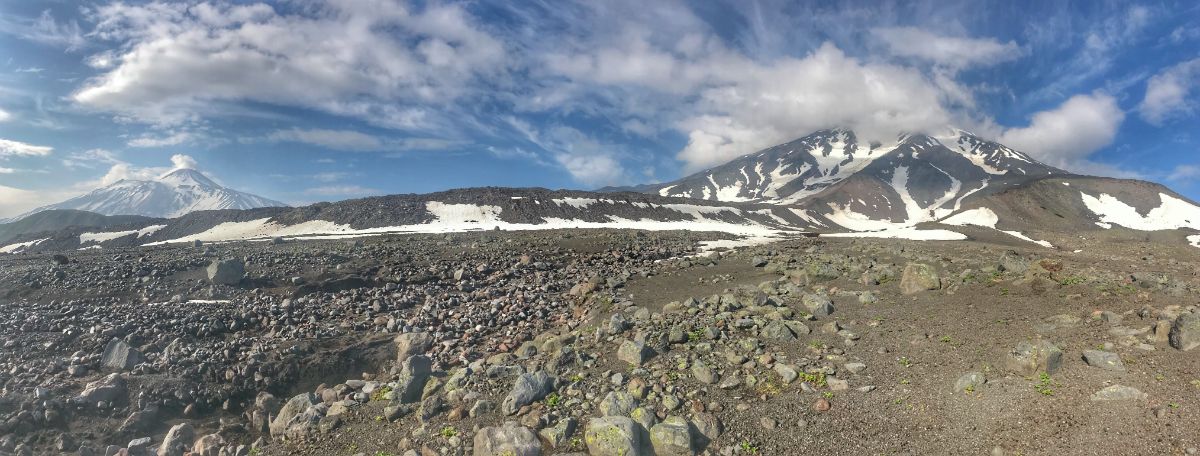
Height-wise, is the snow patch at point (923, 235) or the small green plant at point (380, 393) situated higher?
the snow patch at point (923, 235)

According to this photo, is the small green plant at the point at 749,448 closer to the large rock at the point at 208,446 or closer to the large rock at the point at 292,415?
the large rock at the point at 292,415

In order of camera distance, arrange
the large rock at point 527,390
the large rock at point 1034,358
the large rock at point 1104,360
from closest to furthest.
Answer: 1. the large rock at point 1104,360
2. the large rock at point 1034,358
3. the large rock at point 527,390

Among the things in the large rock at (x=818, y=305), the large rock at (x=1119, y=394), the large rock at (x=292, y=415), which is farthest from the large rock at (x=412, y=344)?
the large rock at (x=1119, y=394)

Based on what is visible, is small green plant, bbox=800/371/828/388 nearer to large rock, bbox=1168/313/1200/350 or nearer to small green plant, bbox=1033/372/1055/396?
small green plant, bbox=1033/372/1055/396

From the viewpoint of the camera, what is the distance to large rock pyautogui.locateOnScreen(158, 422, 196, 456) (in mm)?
10781

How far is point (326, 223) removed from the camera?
234 feet

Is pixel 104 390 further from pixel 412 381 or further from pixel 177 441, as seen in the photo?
pixel 412 381

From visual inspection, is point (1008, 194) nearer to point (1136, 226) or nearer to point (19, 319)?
point (1136, 226)

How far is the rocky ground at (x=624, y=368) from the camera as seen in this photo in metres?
8.70

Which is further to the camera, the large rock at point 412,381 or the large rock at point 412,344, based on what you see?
the large rock at point 412,344

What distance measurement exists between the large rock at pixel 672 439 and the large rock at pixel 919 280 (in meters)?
11.8

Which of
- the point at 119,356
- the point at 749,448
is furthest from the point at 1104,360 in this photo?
the point at 119,356

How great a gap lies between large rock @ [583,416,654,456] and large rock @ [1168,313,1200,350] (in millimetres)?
10257

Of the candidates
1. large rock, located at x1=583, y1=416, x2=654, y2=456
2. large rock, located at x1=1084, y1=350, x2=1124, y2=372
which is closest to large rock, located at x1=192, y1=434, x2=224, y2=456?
large rock, located at x1=583, y1=416, x2=654, y2=456
